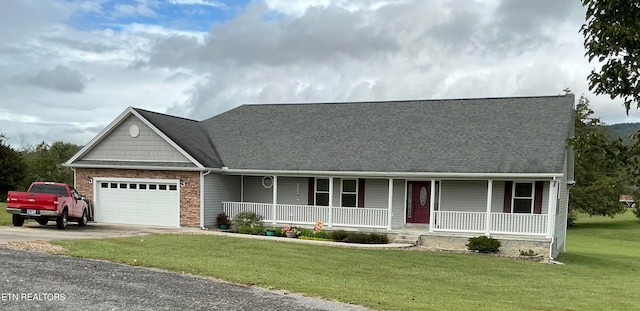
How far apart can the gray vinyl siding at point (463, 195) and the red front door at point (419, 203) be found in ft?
2.28

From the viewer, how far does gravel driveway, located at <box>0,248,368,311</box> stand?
26.8 feet

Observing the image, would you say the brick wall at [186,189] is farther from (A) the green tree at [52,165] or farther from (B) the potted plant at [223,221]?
(A) the green tree at [52,165]

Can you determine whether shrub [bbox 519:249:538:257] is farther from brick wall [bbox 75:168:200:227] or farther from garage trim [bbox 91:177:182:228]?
garage trim [bbox 91:177:182:228]

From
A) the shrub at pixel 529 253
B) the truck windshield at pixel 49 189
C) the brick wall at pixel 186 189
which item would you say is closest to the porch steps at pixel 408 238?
the shrub at pixel 529 253

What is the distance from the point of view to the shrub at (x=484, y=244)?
66.3 ft

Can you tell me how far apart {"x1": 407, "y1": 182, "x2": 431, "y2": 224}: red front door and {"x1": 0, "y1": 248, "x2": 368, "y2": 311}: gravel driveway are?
1402 cm

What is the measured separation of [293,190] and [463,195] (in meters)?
7.55

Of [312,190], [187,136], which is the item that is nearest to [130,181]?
[187,136]

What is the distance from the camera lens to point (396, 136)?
24.7 meters

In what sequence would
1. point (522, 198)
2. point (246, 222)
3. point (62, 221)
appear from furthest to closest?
point (246, 222)
point (522, 198)
point (62, 221)

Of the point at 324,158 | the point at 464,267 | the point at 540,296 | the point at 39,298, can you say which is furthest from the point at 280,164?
the point at 39,298

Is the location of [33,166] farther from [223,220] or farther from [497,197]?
[497,197]

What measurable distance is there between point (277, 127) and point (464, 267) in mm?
13734

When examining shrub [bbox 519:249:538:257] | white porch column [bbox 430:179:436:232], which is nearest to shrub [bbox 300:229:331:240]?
white porch column [bbox 430:179:436:232]
